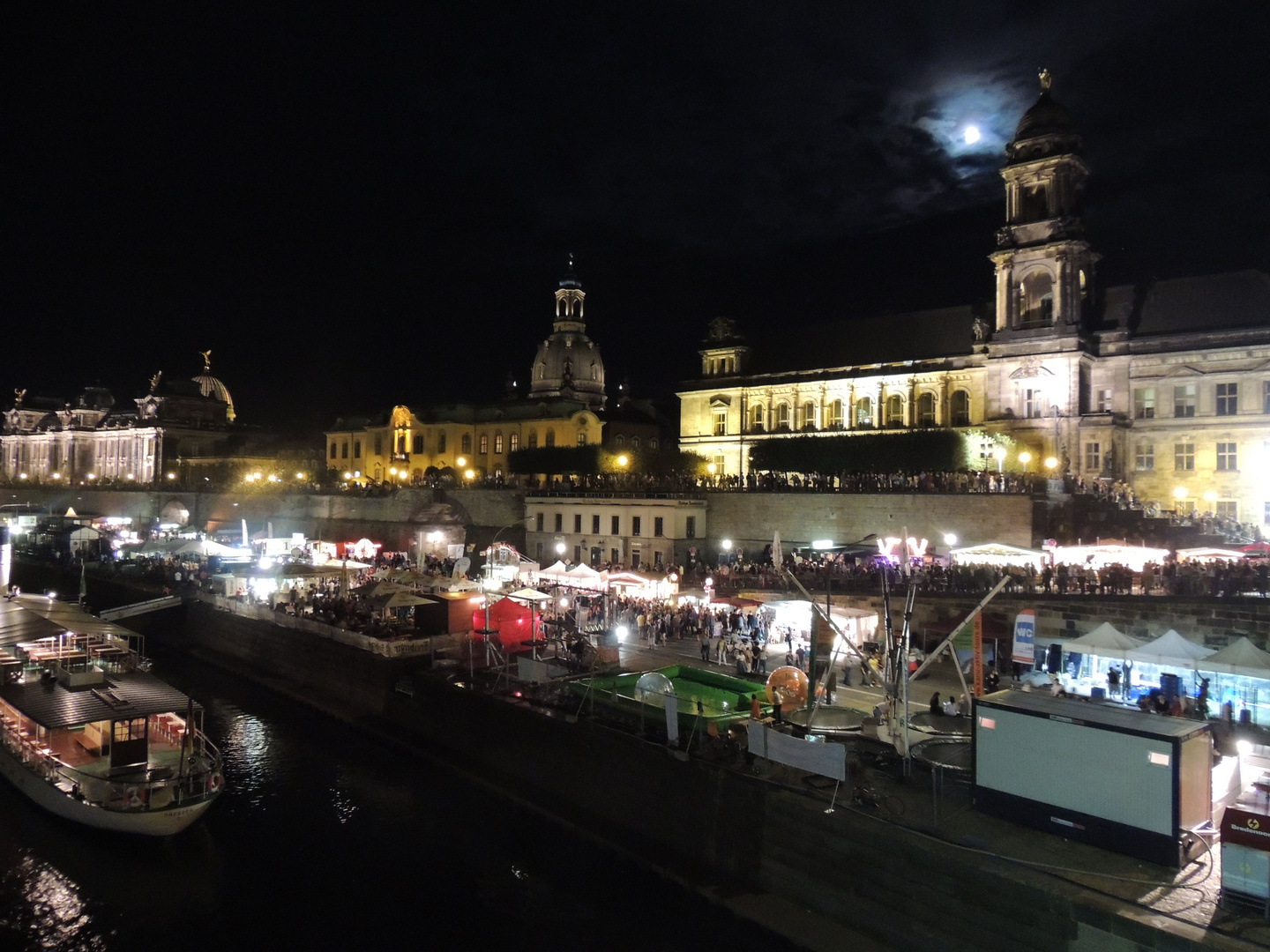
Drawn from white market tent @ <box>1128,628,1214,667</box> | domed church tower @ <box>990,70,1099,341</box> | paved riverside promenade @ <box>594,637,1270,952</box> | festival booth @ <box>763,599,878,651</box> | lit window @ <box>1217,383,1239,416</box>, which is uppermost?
domed church tower @ <box>990,70,1099,341</box>

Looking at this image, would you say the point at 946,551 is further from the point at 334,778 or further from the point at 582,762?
the point at 334,778

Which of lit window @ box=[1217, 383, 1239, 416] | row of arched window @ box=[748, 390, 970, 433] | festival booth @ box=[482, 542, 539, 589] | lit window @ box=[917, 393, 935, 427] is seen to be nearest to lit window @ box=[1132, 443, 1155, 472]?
lit window @ box=[1217, 383, 1239, 416]

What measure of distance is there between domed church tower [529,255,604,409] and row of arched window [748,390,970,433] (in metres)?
29.7

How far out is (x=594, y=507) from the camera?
4400 cm

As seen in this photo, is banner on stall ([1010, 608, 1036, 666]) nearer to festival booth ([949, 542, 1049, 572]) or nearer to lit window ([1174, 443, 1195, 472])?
festival booth ([949, 542, 1049, 572])

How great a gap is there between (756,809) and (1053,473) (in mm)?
31527

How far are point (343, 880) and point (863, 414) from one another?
42.2 meters

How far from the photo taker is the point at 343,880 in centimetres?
1680

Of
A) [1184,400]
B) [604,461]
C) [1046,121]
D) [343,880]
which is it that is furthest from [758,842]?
[1046,121]

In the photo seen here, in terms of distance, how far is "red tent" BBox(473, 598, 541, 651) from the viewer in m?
26.8

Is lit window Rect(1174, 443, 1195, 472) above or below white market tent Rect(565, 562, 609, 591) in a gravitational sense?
above

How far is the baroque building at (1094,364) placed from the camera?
3853 centimetres

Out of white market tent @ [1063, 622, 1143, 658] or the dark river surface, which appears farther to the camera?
white market tent @ [1063, 622, 1143, 658]

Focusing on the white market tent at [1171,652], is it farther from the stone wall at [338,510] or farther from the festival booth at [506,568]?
the stone wall at [338,510]
